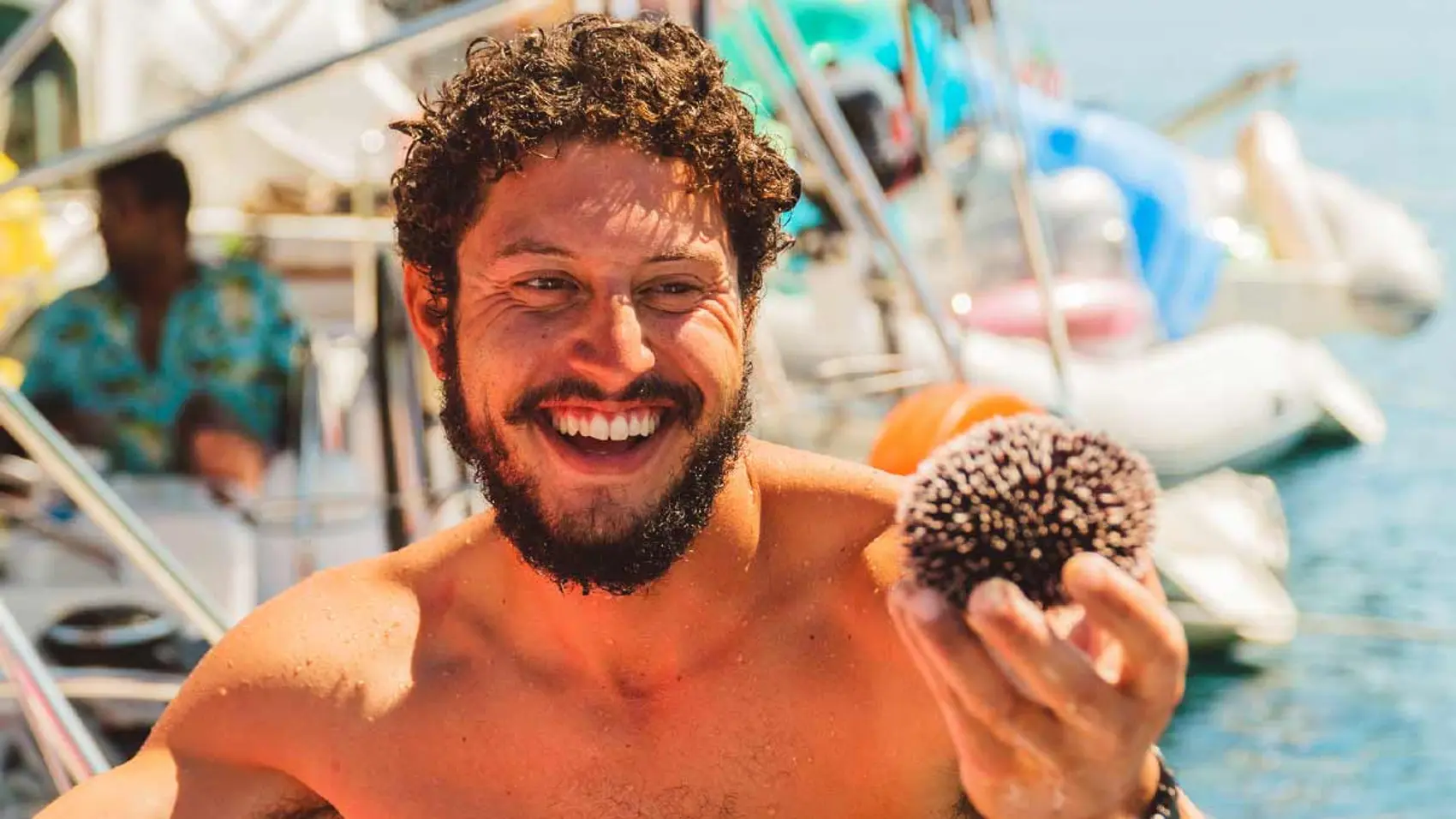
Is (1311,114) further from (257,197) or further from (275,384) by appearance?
(275,384)

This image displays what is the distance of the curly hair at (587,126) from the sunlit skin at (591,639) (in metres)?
0.03

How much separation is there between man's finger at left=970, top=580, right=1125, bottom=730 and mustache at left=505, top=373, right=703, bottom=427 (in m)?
0.52

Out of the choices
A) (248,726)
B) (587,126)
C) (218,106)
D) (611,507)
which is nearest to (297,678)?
(248,726)

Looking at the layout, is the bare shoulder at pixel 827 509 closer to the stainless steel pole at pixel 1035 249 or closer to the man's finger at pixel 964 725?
the man's finger at pixel 964 725

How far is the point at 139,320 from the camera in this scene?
393cm

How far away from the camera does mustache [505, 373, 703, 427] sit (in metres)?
1.46

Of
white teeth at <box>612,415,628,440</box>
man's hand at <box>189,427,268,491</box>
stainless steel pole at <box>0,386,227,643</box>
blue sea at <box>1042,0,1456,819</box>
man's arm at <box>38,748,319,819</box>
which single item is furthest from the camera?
blue sea at <box>1042,0,1456,819</box>

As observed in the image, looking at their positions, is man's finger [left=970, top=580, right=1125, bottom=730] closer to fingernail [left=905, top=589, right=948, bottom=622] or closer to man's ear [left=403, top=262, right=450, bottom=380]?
fingernail [left=905, top=589, right=948, bottom=622]

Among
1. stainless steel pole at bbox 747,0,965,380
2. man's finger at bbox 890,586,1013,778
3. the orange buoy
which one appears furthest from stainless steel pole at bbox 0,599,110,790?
stainless steel pole at bbox 747,0,965,380

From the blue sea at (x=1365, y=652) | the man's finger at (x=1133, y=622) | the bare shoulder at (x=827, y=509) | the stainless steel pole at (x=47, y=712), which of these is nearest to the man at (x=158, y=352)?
the stainless steel pole at (x=47, y=712)

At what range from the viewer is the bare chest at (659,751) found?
1622 mm

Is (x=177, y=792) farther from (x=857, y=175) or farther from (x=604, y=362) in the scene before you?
(x=857, y=175)

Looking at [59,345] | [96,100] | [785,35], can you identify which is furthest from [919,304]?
[96,100]

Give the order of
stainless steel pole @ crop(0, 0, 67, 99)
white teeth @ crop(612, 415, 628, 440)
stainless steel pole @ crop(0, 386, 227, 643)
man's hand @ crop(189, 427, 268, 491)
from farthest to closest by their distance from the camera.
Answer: man's hand @ crop(189, 427, 268, 491), stainless steel pole @ crop(0, 0, 67, 99), stainless steel pole @ crop(0, 386, 227, 643), white teeth @ crop(612, 415, 628, 440)
